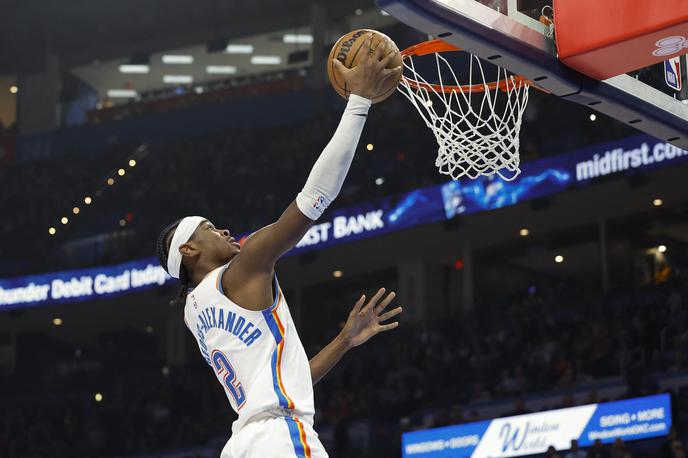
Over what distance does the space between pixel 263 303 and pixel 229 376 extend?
326 millimetres

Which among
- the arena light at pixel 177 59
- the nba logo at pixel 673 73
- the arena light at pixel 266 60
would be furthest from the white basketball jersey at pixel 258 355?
the arena light at pixel 177 59

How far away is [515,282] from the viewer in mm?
23344

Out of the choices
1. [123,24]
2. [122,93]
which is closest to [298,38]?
[123,24]

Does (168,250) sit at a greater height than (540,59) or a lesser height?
lesser

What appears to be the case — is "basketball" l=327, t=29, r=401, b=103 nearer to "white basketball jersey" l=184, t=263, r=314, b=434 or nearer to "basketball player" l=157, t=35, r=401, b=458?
"basketball player" l=157, t=35, r=401, b=458

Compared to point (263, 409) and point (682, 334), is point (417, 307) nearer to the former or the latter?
point (682, 334)

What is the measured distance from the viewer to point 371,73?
133 inches

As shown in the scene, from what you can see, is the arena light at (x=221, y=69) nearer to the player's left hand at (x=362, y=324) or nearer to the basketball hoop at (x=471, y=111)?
the basketball hoop at (x=471, y=111)

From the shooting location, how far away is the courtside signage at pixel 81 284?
22562 mm

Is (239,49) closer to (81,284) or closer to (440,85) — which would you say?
(81,284)

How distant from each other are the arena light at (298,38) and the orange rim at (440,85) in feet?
73.9

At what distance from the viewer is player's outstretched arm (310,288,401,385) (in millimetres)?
3926

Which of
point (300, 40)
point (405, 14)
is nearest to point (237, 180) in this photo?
point (300, 40)

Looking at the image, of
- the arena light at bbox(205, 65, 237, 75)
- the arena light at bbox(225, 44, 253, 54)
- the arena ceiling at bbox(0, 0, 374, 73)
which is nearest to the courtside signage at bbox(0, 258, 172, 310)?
the arena ceiling at bbox(0, 0, 374, 73)
